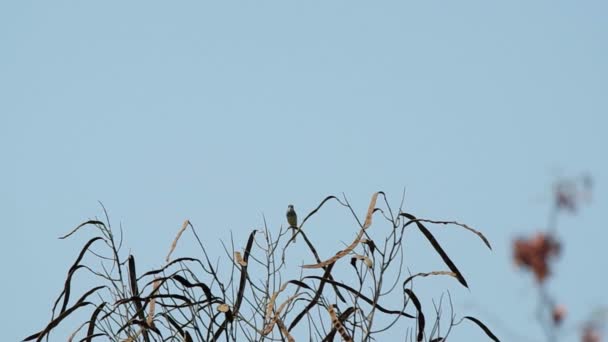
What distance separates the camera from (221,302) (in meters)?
2.50

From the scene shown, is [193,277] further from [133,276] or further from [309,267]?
[309,267]

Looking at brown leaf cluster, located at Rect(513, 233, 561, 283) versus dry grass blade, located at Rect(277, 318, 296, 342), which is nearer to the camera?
dry grass blade, located at Rect(277, 318, 296, 342)

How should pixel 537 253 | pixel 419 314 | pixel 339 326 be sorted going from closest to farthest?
pixel 339 326, pixel 419 314, pixel 537 253

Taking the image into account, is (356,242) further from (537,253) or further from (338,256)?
(537,253)

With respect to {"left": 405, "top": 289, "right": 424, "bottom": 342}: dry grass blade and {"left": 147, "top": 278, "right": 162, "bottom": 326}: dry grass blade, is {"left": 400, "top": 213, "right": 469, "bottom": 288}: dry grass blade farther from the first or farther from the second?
{"left": 147, "top": 278, "right": 162, "bottom": 326}: dry grass blade

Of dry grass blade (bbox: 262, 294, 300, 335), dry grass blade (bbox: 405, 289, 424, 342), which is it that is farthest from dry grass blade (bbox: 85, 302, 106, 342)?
dry grass blade (bbox: 405, 289, 424, 342)

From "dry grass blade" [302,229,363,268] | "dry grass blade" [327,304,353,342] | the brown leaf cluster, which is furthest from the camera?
the brown leaf cluster

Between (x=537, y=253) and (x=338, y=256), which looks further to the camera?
(x=537, y=253)

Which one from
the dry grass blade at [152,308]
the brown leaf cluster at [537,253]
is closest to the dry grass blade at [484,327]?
the dry grass blade at [152,308]

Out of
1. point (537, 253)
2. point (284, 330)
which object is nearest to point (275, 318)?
point (284, 330)

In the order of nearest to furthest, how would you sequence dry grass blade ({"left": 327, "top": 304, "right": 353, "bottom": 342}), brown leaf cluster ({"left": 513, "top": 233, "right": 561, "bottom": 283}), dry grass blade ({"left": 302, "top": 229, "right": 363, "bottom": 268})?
dry grass blade ({"left": 327, "top": 304, "right": 353, "bottom": 342}) < dry grass blade ({"left": 302, "top": 229, "right": 363, "bottom": 268}) < brown leaf cluster ({"left": 513, "top": 233, "right": 561, "bottom": 283})

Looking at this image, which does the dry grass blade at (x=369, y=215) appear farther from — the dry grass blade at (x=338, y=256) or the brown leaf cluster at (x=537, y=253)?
the brown leaf cluster at (x=537, y=253)

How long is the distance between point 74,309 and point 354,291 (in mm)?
654

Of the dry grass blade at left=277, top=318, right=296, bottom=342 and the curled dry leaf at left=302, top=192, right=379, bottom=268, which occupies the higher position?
the curled dry leaf at left=302, top=192, right=379, bottom=268
